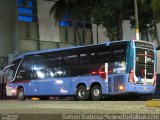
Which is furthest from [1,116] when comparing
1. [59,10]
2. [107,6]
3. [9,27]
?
[9,27]

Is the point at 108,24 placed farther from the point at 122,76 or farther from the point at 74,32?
the point at 74,32

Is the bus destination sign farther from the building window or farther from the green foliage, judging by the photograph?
the building window

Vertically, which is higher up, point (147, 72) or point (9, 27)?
point (9, 27)

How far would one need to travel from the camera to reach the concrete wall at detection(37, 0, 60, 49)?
49.0 meters

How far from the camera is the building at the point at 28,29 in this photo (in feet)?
155

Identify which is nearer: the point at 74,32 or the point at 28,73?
the point at 28,73

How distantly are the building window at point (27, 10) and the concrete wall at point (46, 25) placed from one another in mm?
531

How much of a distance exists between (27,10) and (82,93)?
20.7m

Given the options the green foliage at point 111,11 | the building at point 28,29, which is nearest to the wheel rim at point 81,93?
the green foliage at point 111,11

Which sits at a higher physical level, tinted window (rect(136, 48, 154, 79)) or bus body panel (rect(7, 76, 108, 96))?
tinted window (rect(136, 48, 154, 79))

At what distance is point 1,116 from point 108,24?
24991 millimetres

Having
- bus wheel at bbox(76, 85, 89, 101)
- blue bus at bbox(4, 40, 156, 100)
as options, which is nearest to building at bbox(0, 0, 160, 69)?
blue bus at bbox(4, 40, 156, 100)

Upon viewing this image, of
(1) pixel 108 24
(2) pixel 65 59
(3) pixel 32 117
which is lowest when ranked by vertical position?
(3) pixel 32 117

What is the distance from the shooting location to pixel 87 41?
174ft
